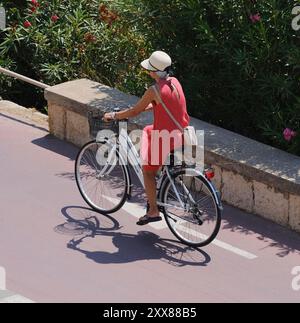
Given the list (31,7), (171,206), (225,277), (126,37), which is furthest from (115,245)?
(31,7)

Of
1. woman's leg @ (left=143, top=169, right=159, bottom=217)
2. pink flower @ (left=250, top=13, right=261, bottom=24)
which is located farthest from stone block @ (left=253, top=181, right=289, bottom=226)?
pink flower @ (left=250, top=13, right=261, bottom=24)

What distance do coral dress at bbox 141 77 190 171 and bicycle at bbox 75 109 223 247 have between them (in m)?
0.14

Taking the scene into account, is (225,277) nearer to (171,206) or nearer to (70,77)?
(171,206)

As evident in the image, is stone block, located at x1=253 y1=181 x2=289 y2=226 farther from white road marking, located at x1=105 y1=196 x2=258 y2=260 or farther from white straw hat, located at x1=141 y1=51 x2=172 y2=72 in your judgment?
white straw hat, located at x1=141 y1=51 x2=172 y2=72

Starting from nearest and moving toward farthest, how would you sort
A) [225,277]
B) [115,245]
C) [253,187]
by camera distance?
[225,277]
[115,245]
[253,187]

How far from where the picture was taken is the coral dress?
7945 millimetres

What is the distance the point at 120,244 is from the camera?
27.1ft

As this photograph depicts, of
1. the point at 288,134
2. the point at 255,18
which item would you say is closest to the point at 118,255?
the point at 288,134

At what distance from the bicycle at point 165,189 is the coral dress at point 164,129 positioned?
0.47 ft

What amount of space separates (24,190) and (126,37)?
3.63 metres

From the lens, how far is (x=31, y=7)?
42.0 ft

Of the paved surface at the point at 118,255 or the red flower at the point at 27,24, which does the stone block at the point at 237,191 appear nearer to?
the paved surface at the point at 118,255

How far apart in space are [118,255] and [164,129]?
3.79 ft

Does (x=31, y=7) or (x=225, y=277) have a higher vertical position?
(x=31, y=7)
